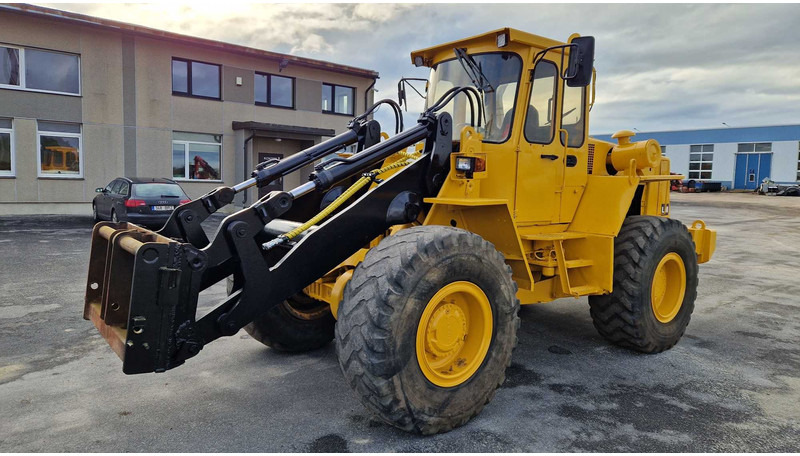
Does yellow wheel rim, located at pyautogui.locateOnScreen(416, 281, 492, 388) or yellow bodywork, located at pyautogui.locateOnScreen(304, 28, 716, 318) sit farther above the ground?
yellow bodywork, located at pyautogui.locateOnScreen(304, 28, 716, 318)

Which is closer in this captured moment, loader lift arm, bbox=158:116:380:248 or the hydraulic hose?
the hydraulic hose

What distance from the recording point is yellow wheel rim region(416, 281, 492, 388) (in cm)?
342

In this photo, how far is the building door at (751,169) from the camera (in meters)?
44.9

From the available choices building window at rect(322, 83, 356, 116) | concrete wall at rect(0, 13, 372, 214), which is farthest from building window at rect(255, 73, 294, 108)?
building window at rect(322, 83, 356, 116)

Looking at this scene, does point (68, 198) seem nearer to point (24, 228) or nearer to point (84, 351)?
point (24, 228)

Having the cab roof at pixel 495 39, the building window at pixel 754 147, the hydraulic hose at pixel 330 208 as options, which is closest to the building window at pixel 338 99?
the cab roof at pixel 495 39

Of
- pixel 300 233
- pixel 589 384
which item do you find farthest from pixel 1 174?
pixel 589 384

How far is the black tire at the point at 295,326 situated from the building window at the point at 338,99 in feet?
65.1

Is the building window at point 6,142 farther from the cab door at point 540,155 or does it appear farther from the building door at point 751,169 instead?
the building door at point 751,169

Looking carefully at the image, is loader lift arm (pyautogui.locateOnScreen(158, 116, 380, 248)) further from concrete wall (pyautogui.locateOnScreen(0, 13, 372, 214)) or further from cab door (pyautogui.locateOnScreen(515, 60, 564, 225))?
concrete wall (pyautogui.locateOnScreen(0, 13, 372, 214))

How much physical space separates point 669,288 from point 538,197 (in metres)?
1.99

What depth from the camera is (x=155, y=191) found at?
13.9 metres

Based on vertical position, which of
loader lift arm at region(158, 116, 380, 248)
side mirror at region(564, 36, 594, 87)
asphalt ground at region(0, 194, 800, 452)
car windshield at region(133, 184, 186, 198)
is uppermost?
side mirror at region(564, 36, 594, 87)

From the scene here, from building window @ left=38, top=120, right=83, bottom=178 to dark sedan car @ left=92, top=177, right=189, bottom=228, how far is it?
5279 millimetres
